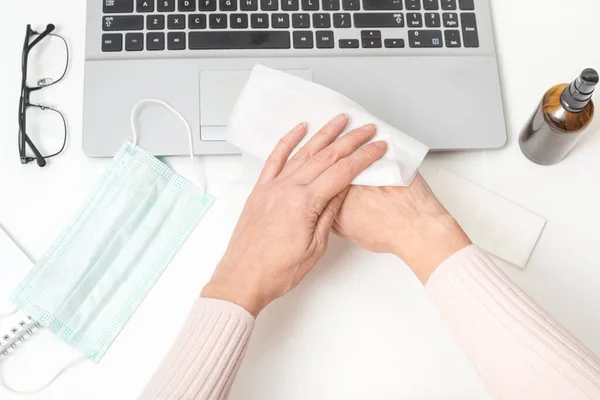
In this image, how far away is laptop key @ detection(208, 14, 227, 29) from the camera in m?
0.71

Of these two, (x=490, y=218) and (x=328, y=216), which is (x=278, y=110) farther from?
(x=490, y=218)

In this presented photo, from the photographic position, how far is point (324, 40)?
718 mm

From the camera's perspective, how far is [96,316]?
0.65 metres

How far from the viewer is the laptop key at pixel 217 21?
714mm

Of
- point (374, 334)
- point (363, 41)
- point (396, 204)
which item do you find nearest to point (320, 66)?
point (363, 41)

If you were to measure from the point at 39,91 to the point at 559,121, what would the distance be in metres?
0.62

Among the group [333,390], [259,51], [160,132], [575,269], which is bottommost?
[333,390]

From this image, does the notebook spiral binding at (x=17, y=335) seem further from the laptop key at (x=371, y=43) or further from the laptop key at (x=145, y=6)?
the laptop key at (x=371, y=43)

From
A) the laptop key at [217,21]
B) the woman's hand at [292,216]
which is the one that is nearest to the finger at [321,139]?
the woman's hand at [292,216]

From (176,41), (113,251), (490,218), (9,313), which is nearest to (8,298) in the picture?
(9,313)

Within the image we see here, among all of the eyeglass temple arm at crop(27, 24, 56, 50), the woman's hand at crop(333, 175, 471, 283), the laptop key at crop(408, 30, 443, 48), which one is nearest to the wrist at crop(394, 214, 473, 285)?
the woman's hand at crop(333, 175, 471, 283)

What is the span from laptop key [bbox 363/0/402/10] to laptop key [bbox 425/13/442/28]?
0.04m

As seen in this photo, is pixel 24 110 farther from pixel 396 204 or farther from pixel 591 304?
pixel 591 304

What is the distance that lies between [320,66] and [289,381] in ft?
1.23
